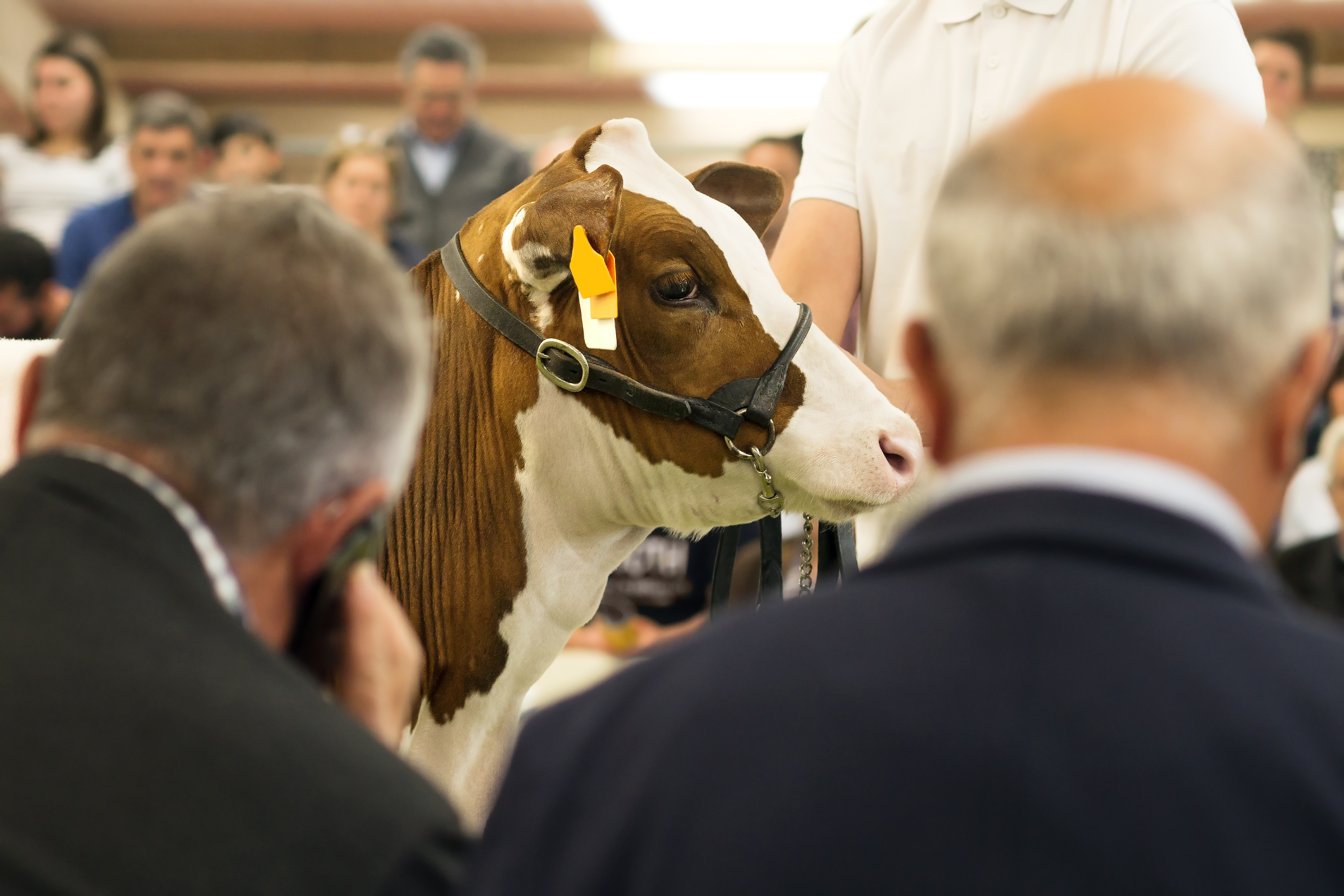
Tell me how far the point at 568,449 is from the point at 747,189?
690mm

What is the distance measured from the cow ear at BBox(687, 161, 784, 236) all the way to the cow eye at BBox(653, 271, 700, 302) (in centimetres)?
44

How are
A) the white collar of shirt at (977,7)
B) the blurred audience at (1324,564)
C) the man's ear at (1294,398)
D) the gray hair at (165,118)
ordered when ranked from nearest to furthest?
the man's ear at (1294,398) < the white collar of shirt at (977,7) < the blurred audience at (1324,564) < the gray hair at (165,118)

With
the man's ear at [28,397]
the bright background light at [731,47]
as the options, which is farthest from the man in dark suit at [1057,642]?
the bright background light at [731,47]

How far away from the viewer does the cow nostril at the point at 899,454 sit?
A: 2.02m

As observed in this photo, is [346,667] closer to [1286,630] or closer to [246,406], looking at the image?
[246,406]

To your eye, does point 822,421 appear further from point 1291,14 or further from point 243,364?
point 1291,14

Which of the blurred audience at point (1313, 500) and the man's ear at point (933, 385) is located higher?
the man's ear at point (933, 385)

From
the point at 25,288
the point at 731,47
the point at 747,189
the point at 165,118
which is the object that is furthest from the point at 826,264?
the point at 731,47

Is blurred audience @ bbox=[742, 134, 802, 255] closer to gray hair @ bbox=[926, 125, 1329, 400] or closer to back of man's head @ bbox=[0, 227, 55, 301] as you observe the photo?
back of man's head @ bbox=[0, 227, 55, 301]

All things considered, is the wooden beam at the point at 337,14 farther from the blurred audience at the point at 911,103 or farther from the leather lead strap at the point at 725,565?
the leather lead strap at the point at 725,565

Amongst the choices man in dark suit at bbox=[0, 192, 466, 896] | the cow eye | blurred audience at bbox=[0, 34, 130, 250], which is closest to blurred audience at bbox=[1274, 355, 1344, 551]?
the cow eye

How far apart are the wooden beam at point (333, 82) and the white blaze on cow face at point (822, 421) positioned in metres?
9.51

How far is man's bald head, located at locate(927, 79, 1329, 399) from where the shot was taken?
31.4 inches

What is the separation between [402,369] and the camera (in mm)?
1094
